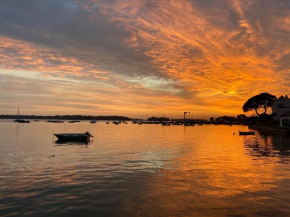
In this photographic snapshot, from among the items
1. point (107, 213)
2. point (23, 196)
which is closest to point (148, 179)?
point (107, 213)

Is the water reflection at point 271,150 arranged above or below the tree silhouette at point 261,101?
below

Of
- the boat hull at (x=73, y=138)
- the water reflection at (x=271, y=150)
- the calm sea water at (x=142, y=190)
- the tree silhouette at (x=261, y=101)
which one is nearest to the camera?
the calm sea water at (x=142, y=190)

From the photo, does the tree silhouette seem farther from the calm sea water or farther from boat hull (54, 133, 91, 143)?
the calm sea water

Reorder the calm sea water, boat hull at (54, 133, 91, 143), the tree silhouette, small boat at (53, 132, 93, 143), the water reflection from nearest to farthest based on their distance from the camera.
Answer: the calm sea water
the water reflection
boat hull at (54, 133, 91, 143)
small boat at (53, 132, 93, 143)
the tree silhouette

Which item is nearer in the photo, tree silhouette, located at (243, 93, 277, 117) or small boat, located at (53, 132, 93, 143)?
small boat, located at (53, 132, 93, 143)

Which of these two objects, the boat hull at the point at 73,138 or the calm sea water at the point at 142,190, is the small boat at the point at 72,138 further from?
the calm sea water at the point at 142,190

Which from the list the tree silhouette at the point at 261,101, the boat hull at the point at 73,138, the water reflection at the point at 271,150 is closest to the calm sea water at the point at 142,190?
the water reflection at the point at 271,150

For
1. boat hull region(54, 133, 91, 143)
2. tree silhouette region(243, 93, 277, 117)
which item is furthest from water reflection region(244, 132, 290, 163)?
tree silhouette region(243, 93, 277, 117)

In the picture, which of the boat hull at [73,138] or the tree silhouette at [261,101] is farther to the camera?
the tree silhouette at [261,101]

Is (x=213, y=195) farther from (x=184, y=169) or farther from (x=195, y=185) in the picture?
(x=184, y=169)

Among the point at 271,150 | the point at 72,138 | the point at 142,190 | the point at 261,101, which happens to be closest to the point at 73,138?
the point at 72,138

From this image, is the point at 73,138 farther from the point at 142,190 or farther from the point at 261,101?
the point at 261,101

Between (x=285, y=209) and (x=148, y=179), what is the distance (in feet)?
32.3

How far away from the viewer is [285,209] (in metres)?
12.9
